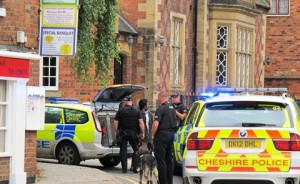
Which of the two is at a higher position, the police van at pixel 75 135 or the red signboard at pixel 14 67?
the red signboard at pixel 14 67

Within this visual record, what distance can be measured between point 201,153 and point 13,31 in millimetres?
4427

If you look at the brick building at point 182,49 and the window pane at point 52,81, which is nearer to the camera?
the window pane at point 52,81

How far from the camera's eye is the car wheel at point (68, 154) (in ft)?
70.4

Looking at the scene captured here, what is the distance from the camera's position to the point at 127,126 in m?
21.2

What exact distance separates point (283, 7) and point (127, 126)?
31.3m

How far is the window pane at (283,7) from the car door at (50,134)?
31043mm

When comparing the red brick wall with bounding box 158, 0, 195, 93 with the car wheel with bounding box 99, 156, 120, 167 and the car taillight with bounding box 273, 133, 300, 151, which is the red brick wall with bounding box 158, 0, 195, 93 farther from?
the car taillight with bounding box 273, 133, 300, 151

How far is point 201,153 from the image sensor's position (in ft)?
45.7

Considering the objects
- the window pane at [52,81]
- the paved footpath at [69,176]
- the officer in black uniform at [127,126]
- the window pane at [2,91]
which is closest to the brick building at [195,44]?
the window pane at [52,81]

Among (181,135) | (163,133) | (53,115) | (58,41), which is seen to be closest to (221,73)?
(53,115)

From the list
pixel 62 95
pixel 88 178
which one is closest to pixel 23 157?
pixel 88 178

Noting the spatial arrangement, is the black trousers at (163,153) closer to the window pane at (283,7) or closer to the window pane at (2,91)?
the window pane at (2,91)

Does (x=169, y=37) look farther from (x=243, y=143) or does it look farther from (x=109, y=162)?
(x=243, y=143)

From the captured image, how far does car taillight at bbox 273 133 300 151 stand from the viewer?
1369cm
